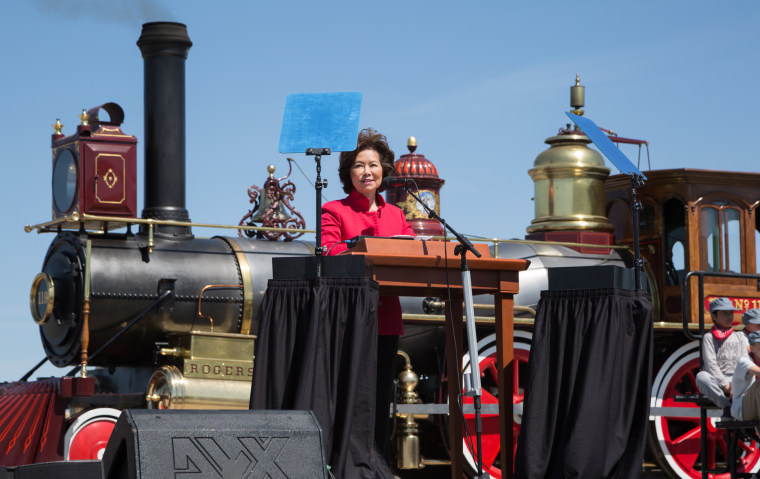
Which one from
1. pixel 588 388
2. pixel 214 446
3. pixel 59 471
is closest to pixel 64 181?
pixel 59 471

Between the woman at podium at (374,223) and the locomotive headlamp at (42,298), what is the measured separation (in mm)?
3241

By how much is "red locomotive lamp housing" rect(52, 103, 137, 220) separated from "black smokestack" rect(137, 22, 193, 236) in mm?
517

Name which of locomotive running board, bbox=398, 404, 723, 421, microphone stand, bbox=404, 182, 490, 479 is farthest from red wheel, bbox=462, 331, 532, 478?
microphone stand, bbox=404, 182, 490, 479

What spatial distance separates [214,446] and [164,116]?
17.4ft

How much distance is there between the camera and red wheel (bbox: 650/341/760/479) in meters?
8.24

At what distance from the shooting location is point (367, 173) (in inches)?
187

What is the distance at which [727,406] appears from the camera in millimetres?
6324

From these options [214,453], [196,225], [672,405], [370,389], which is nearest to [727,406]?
[672,405]

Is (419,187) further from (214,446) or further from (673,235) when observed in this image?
(214,446)

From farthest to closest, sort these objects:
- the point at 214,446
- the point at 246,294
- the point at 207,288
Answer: the point at 246,294, the point at 207,288, the point at 214,446

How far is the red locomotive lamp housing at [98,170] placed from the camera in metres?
7.30

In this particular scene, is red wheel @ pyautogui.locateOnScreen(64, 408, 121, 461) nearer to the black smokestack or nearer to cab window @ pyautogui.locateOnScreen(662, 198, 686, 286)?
the black smokestack

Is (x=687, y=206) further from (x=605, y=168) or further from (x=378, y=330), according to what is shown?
(x=378, y=330)

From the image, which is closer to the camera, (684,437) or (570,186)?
(684,437)
